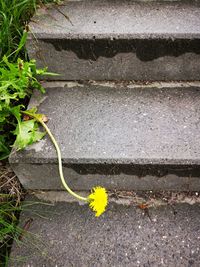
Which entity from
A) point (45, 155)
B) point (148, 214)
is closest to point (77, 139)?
point (45, 155)

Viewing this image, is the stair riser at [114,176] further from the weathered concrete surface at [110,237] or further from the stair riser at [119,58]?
the stair riser at [119,58]

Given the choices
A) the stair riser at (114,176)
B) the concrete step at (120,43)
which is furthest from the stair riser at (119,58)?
the stair riser at (114,176)

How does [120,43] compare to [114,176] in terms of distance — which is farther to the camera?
[120,43]

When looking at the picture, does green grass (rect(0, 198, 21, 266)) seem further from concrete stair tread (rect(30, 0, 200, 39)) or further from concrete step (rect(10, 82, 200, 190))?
concrete stair tread (rect(30, 0, 200, 39))

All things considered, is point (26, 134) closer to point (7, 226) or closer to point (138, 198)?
point (7, 226)

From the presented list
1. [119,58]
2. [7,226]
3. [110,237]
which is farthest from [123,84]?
[7,226]
